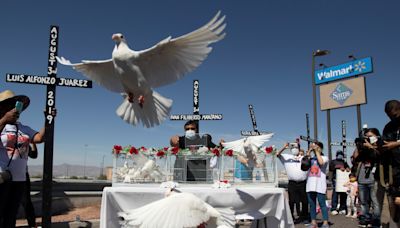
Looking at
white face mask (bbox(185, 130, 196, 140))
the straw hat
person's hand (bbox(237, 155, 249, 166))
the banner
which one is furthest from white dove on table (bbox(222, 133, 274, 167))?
the banner

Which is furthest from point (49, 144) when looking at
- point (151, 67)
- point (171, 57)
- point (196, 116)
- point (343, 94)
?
point (343, 94)

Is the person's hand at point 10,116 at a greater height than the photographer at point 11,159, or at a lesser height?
greater

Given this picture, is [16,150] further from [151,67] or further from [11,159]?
[151,67]

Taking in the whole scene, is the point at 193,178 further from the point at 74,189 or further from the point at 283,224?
the point at 74,189

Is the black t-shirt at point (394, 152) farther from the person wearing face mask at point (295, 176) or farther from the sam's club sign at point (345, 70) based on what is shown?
the sam's club sign at point (345, 70)

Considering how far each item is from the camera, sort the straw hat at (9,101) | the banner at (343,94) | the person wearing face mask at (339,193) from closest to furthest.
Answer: the straw hat at (9,101) → the person wearing face mask at (339,193) → the banner at (343,94)

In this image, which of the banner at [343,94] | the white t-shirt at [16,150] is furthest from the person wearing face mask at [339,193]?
the banner at [343,94]

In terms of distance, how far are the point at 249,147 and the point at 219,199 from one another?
62cm

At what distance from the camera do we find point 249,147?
3.58 meters

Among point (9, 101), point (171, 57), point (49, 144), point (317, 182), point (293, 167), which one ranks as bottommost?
point (317, 182)

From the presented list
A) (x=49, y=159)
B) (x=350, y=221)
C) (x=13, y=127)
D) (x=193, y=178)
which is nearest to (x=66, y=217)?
(x=49, y=159)

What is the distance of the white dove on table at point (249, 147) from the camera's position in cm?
357

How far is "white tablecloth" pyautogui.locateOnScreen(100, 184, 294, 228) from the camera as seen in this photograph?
10.8 feet

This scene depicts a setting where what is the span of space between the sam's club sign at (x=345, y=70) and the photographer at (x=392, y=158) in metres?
17.6
